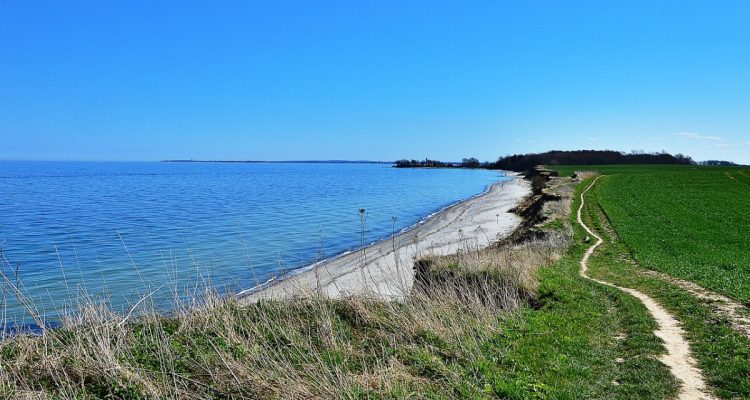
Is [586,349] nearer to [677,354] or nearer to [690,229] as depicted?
[677,354]

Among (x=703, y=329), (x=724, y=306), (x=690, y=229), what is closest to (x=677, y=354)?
(x=703, y=329)

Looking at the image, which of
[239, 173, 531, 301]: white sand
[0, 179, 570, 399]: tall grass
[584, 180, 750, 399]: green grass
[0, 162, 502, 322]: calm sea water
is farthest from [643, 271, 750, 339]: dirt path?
[0, 162, 502, 322]: calm sea water

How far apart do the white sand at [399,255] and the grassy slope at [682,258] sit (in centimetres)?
667

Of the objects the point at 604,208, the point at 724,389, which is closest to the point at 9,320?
the point at 724,389

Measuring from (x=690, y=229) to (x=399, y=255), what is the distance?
62.9 ft

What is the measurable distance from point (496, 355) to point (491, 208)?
52868 mm

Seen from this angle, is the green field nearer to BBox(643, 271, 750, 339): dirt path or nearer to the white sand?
BBox(643, 271, 750, 339): dirt path

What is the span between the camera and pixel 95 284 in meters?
23.0

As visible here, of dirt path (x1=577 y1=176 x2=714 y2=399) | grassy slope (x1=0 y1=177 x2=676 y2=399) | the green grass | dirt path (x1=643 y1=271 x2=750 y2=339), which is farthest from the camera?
dirt path (x1=643 y1=271 x2=750 y2=339)

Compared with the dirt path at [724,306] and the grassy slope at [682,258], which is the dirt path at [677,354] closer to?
the grassy slope at [682,258]

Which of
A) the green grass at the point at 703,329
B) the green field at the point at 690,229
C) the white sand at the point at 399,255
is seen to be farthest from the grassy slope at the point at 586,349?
the green field at the point at 690,229

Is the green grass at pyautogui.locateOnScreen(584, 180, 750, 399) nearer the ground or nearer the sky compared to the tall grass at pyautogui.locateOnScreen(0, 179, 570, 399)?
nearer the ground

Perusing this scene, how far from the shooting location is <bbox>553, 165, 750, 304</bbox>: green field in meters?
19.4

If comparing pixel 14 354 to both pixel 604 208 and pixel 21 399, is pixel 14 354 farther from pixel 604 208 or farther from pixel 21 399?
pixel 604 208
